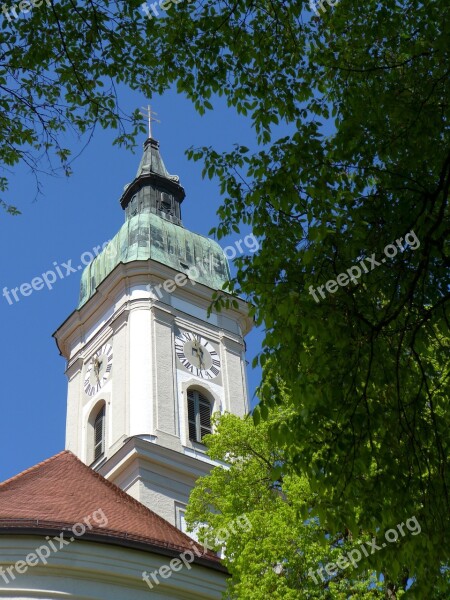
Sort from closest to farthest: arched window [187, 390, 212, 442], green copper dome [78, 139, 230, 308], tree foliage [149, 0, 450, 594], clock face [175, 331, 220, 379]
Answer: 1. tree foliage [149, 0, 450, 594]
2. arched window [187, 390, 212, 442]
3. clock face [175, 331, 220, 379]
4. green copper dome [78, 139, 230, 308]

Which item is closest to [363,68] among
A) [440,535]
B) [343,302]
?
[343,302]

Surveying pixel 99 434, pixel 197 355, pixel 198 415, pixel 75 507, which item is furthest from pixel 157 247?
pixel 75 507

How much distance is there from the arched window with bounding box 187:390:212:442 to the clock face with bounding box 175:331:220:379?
0.69 metres

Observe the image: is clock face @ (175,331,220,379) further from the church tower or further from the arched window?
the arched window

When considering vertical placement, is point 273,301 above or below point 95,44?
below

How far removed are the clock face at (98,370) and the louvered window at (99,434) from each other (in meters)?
0.78

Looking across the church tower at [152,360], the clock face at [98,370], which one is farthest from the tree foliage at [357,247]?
the clock face at [98,370]

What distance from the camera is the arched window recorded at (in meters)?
26.8

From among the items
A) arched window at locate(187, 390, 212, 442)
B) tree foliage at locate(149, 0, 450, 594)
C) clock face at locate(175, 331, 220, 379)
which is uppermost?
clock face at locate(175, 331, 220, 379)

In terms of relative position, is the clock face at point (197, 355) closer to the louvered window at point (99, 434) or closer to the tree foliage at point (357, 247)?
the louvered window at point (99, 434)

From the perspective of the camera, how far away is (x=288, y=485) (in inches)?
586

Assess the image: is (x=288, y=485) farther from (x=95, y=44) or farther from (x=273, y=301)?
(x=95, y=44)

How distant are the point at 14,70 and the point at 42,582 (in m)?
9.07

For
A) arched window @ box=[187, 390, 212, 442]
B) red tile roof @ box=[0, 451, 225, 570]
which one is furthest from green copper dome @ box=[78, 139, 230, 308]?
red tile roof @ box=[0, 451, 225, 570]
